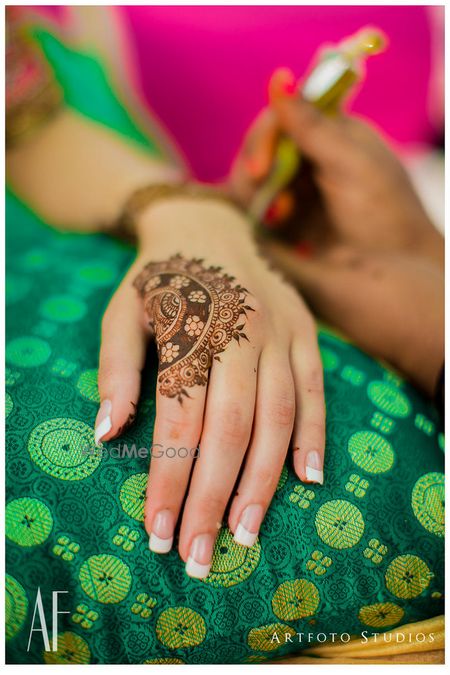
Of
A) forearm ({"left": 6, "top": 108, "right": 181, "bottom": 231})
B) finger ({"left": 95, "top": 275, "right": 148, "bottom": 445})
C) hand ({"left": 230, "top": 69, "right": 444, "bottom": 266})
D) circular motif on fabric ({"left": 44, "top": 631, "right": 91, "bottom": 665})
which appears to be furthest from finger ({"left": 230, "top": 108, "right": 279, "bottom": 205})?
circular motif on fabric ({"left": 44, "top": 631, "right": 91, "bottom": 665})

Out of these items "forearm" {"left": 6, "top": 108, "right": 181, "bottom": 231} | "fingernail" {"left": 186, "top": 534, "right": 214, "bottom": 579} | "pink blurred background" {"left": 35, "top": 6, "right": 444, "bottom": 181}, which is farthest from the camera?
"pink blurred background" {"left": 35, "top": 6, "right": 444, "bottom": 181}

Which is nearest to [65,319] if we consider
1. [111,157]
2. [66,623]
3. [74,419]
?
[74,419]

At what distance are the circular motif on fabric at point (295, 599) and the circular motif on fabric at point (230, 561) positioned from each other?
41 millimetres

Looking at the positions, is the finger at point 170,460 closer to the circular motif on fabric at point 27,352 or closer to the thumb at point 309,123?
the circular motif on fabric at point 27,352

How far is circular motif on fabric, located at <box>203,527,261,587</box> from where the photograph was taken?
0.50 meters

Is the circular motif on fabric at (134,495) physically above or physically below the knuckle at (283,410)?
below

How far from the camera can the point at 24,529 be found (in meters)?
0.50

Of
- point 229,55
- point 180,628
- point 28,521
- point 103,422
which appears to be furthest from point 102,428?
point 229,55

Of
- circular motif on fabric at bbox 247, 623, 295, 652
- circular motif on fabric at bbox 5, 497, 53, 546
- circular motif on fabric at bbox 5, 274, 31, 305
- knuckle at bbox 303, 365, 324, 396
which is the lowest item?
circular motif on fabric at bbox 247, 623, 295, 652

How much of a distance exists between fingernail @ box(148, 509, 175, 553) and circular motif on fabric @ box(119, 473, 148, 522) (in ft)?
0.07

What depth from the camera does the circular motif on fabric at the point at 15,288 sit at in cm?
71

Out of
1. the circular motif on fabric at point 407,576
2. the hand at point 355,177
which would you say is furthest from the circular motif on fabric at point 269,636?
the hand at point 355,177

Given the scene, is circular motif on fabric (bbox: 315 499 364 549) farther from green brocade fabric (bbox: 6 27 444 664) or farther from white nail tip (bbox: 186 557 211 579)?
white nail tip (bbox: 186 557 211 579)

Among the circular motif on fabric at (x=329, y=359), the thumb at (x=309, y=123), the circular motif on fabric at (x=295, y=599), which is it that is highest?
the thumb at (x=309, y=123)
